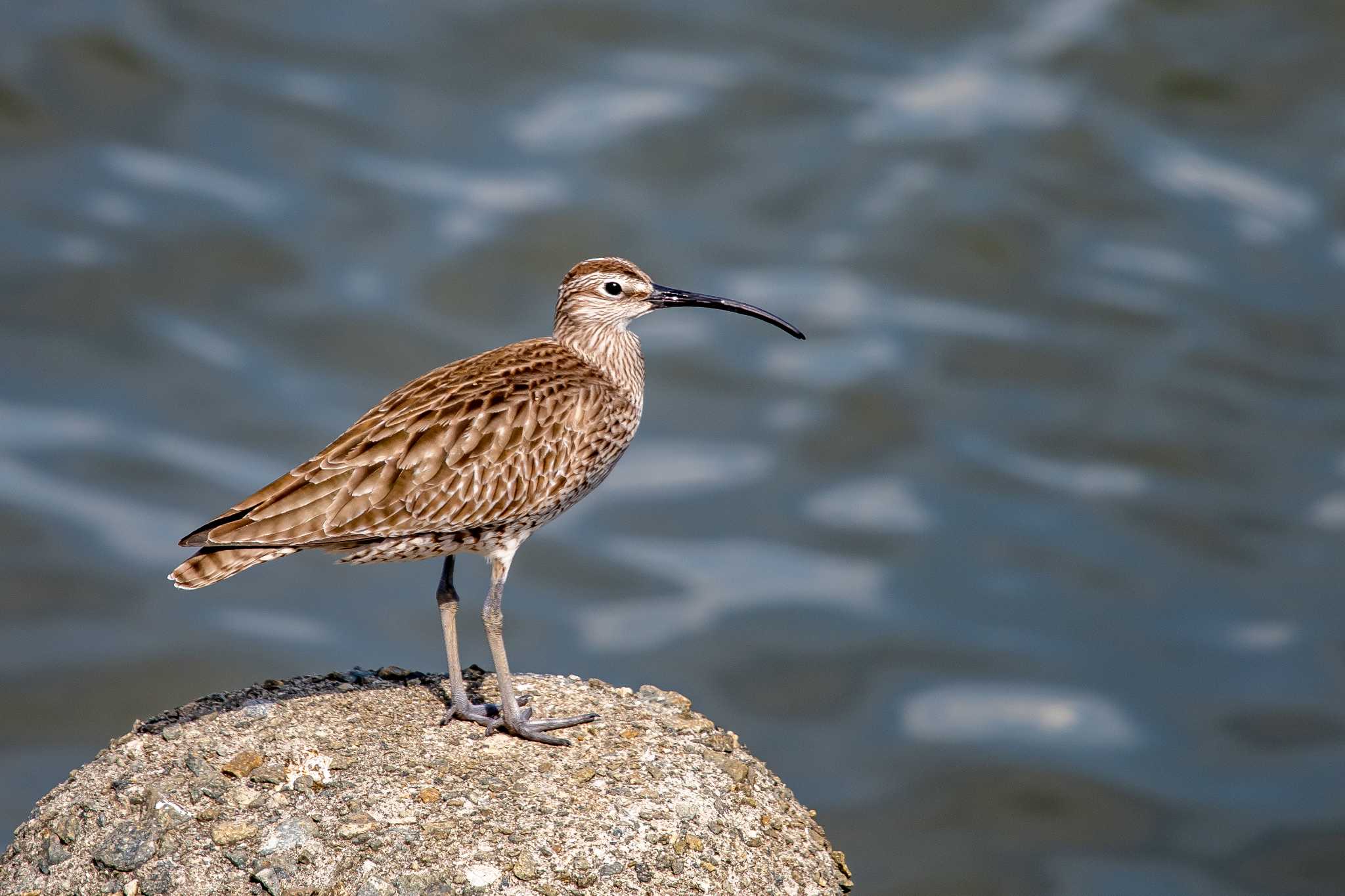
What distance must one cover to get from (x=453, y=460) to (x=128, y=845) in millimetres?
2556

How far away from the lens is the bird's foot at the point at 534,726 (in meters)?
8.77

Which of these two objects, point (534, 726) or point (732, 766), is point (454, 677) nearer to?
point (534, 726)

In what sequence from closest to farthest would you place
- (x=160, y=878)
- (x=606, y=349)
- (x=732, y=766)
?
(x=160, y=878) < (x=732, y=766) < (x=606, y=349)

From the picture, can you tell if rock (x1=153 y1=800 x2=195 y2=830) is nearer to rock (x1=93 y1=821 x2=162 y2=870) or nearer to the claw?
rock (x1=93 y1=821 x2=162 y2=870)

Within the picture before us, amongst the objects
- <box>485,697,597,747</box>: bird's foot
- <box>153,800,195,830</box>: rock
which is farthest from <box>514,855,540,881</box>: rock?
<box>153,800,195,830</box>: rock

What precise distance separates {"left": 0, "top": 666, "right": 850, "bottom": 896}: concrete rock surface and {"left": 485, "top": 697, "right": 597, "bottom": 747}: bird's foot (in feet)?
0.16

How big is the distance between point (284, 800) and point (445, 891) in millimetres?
935

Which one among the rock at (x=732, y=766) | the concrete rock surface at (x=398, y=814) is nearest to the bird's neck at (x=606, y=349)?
the concrete rock surface at (x=398, y=814)

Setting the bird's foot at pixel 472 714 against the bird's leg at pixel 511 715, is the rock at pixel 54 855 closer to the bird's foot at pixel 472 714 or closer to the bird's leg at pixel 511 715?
the bird's foot at pixel 472 714

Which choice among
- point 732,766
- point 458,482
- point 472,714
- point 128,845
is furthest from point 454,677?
point 128,845

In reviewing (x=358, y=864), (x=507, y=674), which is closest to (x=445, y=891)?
(x=358, y=864)

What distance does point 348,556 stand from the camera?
9.13 meters

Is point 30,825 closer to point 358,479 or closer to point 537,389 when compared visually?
point 358,479

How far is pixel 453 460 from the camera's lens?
30.3 feet
